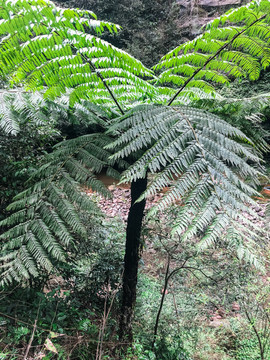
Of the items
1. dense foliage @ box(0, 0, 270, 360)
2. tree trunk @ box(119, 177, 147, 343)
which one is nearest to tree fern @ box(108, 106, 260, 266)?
dense foliage @ box(0, 0, 270, 360)

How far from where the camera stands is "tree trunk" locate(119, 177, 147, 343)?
4.58 feet

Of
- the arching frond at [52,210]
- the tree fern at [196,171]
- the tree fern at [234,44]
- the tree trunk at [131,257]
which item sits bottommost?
the tree trunk at [131,257]

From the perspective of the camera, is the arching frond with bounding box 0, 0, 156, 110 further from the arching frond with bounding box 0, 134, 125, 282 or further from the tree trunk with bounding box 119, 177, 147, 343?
the tree trunk with bounding box 119, 177, 147, 343

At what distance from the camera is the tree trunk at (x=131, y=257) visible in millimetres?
1396

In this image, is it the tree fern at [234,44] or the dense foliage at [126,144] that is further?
the tree fern at [234,44]

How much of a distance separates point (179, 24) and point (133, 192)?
10.4 meters

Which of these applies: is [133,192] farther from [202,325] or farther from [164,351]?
[202,325]

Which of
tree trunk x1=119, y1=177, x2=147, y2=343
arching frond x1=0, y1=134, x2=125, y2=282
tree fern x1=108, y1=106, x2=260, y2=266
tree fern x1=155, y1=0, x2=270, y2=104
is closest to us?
tree fern x1=108, y1=106, x2=260, y2=266

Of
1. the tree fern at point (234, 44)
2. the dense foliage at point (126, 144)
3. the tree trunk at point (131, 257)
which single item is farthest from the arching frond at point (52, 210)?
the tree fern at point (234, 44)

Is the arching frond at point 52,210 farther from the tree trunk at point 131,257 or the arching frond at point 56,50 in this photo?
the arching frond at point 56,50

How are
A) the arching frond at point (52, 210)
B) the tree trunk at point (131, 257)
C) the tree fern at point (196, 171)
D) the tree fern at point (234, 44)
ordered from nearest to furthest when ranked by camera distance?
1. the tree fern at point (196, 171)
2. the arching frond at point (52, 210)
3. the tree fern at point (234, 44)
4. the tree trunk at point (131, 257)

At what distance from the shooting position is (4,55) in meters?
1.21

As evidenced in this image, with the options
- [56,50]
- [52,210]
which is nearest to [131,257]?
[52,210]

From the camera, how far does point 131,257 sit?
1.51 meters
